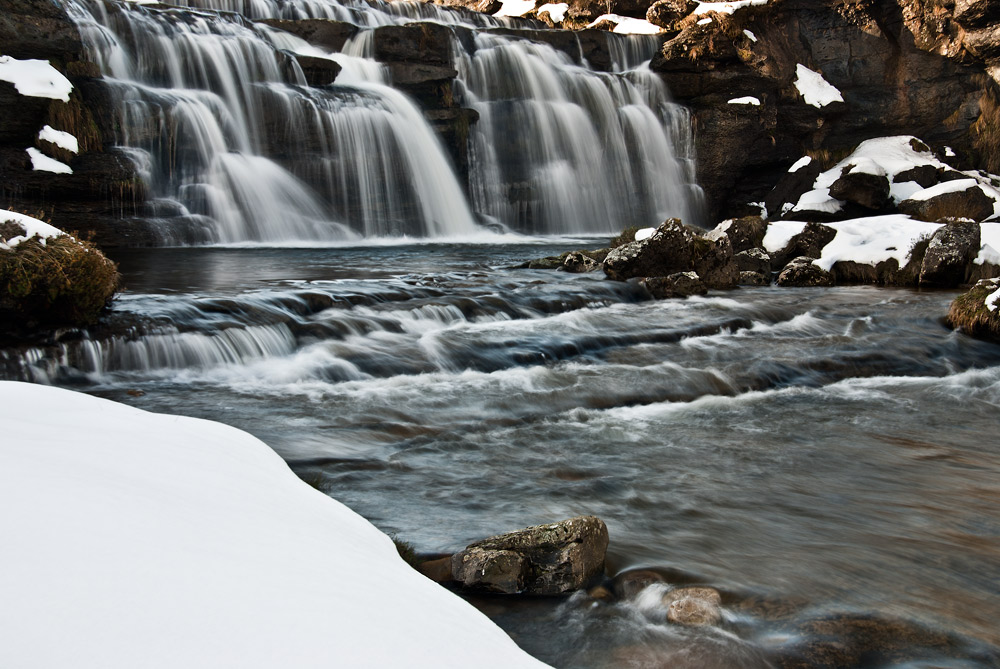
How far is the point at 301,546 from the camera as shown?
249cm

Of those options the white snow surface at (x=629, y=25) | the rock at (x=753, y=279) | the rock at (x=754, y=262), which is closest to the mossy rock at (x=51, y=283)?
the rock at (x=753, y=279)

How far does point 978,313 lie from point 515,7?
24.6 m

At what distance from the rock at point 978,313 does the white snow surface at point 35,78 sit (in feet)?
49.4

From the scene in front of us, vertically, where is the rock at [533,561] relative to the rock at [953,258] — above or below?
below

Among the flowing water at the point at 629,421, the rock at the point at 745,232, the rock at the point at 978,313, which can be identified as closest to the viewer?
the flowing water at the point at 629,421

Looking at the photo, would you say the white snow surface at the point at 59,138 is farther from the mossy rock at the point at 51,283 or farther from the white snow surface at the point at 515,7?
the white snow surface at the point at 515,7

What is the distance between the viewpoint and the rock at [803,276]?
13.1m

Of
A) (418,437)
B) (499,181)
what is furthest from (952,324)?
(499,181)

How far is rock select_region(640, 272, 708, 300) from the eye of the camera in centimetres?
1137

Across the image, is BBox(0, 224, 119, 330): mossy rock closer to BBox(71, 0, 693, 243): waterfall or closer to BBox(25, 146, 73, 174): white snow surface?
BBox(25, 146, 73, 174): white snow surface

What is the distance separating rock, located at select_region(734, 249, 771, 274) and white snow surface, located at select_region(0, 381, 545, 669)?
11.4 m

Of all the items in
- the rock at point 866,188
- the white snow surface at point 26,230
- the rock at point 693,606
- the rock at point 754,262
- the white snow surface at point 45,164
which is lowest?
the rock at point 693,606

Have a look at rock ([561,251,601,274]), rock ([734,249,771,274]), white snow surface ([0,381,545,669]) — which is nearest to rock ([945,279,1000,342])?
rock ([734,249,771,274])

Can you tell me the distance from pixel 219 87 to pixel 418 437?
14644 mm
